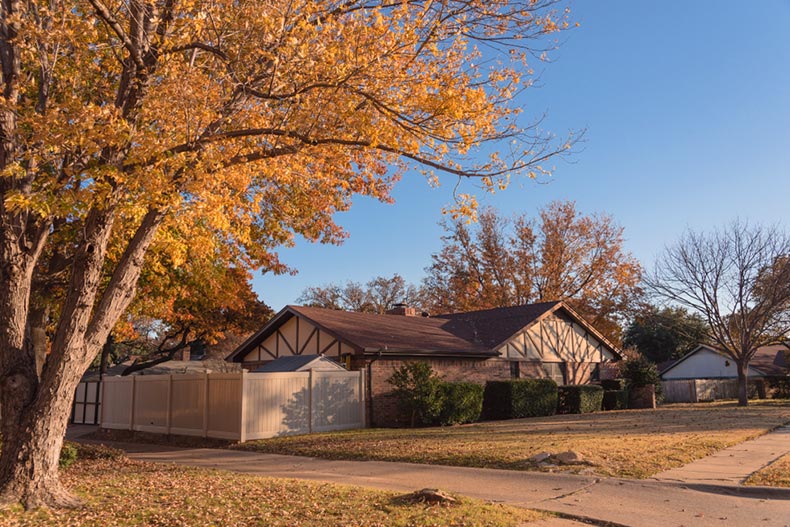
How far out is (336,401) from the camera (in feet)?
63.1

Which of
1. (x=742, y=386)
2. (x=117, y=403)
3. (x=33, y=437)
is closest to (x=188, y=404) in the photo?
(x=117, y=403)

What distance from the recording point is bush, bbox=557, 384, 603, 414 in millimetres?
25719

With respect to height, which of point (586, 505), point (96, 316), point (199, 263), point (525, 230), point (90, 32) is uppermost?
point (525, 230)

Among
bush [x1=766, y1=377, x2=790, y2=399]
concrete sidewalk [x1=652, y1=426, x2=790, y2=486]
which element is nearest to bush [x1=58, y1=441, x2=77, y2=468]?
concrete sidewalk [x1=652, y1=426, x2=790, y2=486]

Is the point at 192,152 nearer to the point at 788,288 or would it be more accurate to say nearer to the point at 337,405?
the point at 337,405

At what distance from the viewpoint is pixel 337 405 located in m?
19.2

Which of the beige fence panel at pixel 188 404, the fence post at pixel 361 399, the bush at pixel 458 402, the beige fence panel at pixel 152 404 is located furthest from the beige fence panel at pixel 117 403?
the bush at pixel 458 402

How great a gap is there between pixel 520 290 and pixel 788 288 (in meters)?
16.8

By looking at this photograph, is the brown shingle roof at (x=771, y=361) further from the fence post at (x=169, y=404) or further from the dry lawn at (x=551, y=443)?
the fence post at (x=169, y=404)

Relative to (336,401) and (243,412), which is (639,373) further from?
(243,412)

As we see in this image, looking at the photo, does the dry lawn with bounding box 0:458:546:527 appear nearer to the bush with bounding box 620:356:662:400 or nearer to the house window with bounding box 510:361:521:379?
the house window with bounding box 510:361:521:379

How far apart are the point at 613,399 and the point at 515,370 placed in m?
5.07

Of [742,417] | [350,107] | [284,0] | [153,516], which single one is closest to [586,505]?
[153,516]

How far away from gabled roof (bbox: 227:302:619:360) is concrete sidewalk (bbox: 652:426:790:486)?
34.5 feet
